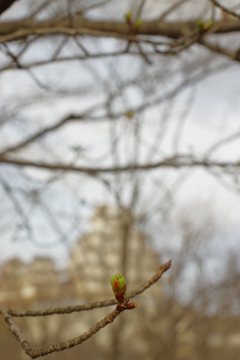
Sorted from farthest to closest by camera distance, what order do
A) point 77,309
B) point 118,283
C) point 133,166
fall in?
point 133,166 → point 77,309 → point 118,283

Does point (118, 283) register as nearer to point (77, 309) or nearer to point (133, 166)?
point (77, 309)

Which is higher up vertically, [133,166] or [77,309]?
[133,166]

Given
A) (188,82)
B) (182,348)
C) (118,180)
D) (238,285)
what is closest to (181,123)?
(188,82)

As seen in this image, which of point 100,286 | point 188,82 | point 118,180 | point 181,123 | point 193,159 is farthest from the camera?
point 100,286

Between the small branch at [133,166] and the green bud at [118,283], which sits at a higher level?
the small branch at [133,166]

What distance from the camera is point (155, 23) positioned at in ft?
8.77

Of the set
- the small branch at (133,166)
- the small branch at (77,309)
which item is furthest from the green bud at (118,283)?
the small branch at (133,166)

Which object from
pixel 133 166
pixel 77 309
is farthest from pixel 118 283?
pixel 133 166

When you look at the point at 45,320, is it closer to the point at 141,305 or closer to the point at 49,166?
the point at 141,305

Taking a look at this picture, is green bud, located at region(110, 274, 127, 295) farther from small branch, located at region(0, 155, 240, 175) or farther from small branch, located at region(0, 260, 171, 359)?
small branch, located at region(0, 155, 240, 175)

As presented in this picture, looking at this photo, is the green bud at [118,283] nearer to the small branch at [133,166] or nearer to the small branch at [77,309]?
the small branch at [77,309]

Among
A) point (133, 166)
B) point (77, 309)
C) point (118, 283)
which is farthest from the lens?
point (133, 166)

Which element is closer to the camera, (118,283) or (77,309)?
(118,283)

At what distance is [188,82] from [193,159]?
2.33 metres
